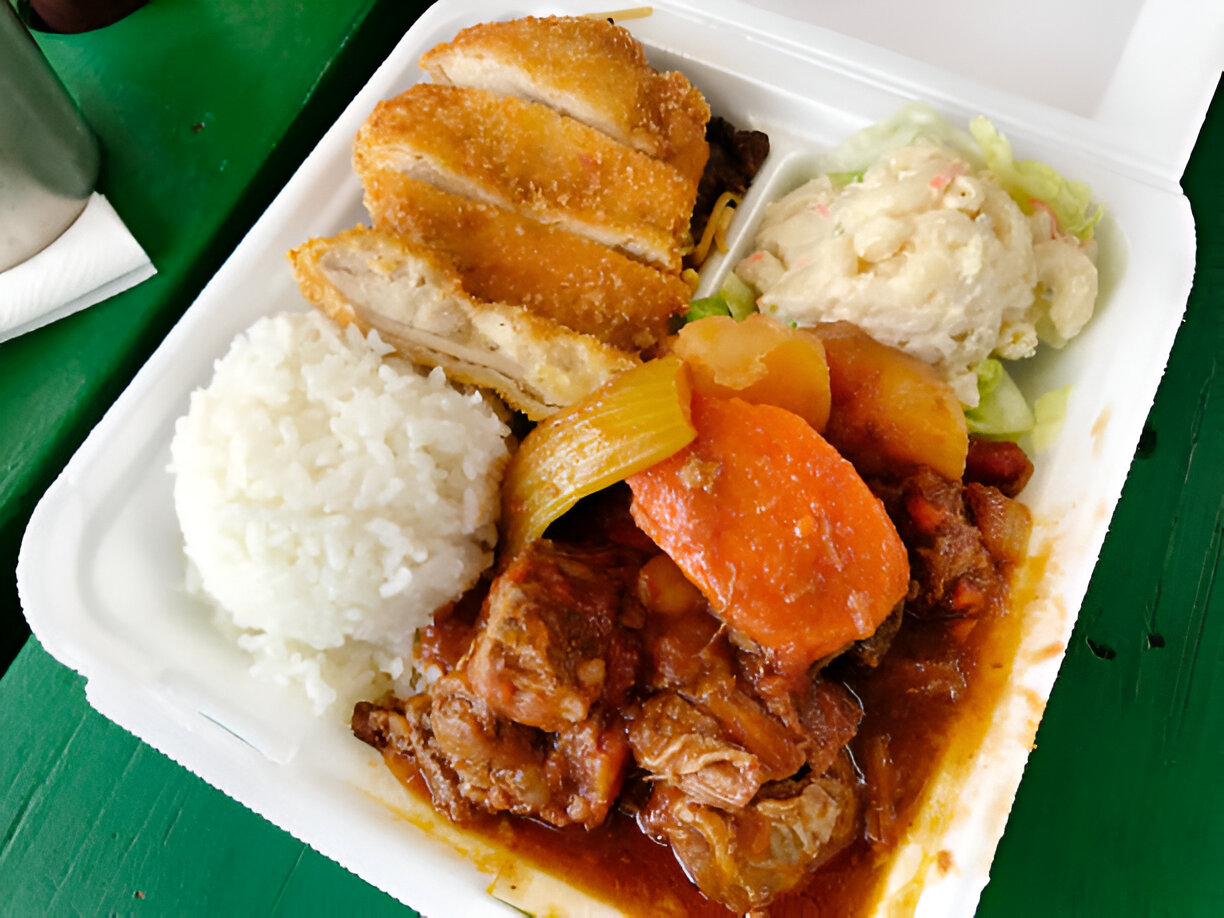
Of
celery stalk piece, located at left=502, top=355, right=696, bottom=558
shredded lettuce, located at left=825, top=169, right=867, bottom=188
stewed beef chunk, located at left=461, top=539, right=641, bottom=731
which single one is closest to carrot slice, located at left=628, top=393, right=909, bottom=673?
celery stalk piece, located at left=502, top=355, right=696, bottom=558

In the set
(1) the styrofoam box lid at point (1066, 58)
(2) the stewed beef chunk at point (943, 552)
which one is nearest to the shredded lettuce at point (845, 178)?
(1) the styrofoam box lid at point (1066, 58)

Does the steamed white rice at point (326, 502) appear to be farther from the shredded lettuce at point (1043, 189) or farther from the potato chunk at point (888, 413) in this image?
the shredded lettuce at point (1043, 189)

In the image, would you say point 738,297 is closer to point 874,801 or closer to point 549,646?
point 549,646

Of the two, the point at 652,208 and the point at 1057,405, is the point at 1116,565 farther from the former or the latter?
the point at 652,208

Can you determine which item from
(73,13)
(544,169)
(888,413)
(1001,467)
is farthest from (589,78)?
(73,13)

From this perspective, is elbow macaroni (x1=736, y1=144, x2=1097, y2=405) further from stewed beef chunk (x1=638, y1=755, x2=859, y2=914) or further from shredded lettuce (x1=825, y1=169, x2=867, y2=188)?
stewed beef chunk (x1=638, y1=755, x2=859, y2=914)
